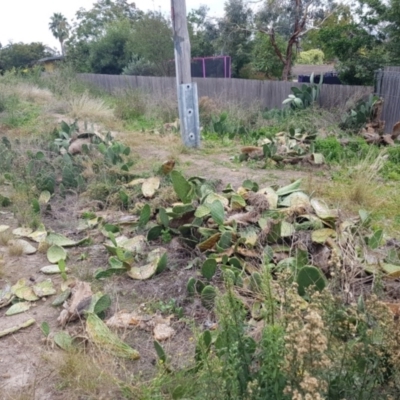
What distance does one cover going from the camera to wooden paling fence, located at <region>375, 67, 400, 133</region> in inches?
316

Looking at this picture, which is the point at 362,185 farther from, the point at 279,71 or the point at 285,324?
the point at 279,71

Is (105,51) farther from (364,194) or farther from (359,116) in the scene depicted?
(364,194)

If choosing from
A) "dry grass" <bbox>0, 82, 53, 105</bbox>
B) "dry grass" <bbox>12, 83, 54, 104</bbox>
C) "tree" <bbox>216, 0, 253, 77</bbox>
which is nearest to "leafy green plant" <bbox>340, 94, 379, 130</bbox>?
"dry grass" <bbox>0, 82, 53, 105</bbox>

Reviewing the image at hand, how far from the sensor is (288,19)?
17.2m

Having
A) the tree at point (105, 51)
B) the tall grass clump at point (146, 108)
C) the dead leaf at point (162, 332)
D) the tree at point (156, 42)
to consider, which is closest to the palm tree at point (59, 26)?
the tree at point (105, 51)

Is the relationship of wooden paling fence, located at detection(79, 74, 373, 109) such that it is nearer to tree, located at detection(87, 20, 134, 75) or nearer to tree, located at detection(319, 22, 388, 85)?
tree, located at detection(319, 22, 388, 85)

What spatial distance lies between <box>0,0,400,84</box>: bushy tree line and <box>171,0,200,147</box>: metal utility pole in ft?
18.2

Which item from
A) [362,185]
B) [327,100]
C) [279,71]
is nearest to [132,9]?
[279,71]

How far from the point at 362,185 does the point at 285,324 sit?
287cm

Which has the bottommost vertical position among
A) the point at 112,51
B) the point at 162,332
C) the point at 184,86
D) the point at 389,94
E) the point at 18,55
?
the point at 162,332

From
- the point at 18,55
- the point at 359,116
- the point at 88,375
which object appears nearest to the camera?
the point at 88,375

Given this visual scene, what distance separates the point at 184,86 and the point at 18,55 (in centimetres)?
3382

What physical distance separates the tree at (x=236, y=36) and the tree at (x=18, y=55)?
2074 cm

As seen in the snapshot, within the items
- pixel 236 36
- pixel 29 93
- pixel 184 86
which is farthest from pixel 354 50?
pixel 236 36
